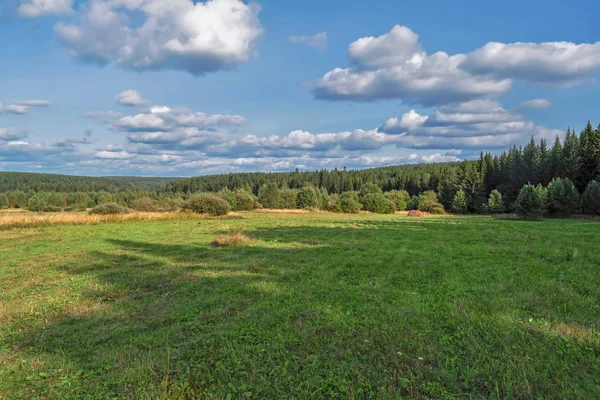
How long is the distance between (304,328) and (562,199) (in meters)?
53.8

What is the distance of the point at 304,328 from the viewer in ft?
18.8

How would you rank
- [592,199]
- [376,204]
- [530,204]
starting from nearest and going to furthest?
[530,204], [592,199], [376,204]

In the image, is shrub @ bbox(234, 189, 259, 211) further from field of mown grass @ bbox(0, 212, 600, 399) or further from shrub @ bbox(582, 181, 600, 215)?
field of mown grass @ bbox(0, 212, 600, 399)

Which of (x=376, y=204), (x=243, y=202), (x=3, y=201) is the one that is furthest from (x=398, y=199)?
(x=3, y=201)

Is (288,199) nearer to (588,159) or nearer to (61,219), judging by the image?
(588,159)

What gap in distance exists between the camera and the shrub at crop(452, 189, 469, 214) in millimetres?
70312

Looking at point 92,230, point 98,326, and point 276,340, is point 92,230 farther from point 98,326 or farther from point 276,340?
point 276,340

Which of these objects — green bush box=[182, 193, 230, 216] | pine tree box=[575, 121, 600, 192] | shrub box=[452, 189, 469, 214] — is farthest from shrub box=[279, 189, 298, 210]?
pine tree box=[575, 121, 600, 192]

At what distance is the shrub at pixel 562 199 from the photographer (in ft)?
147

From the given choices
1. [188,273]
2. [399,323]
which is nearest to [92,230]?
[188,273]

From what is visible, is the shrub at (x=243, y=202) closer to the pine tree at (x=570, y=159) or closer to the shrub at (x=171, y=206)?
the shrub at (x=171, y=206)

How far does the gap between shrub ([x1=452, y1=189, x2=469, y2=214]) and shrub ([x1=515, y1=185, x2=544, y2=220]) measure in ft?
94.2

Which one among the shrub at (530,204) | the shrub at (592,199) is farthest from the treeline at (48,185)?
the shrub at (592,199)

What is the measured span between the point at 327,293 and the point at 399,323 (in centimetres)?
221
